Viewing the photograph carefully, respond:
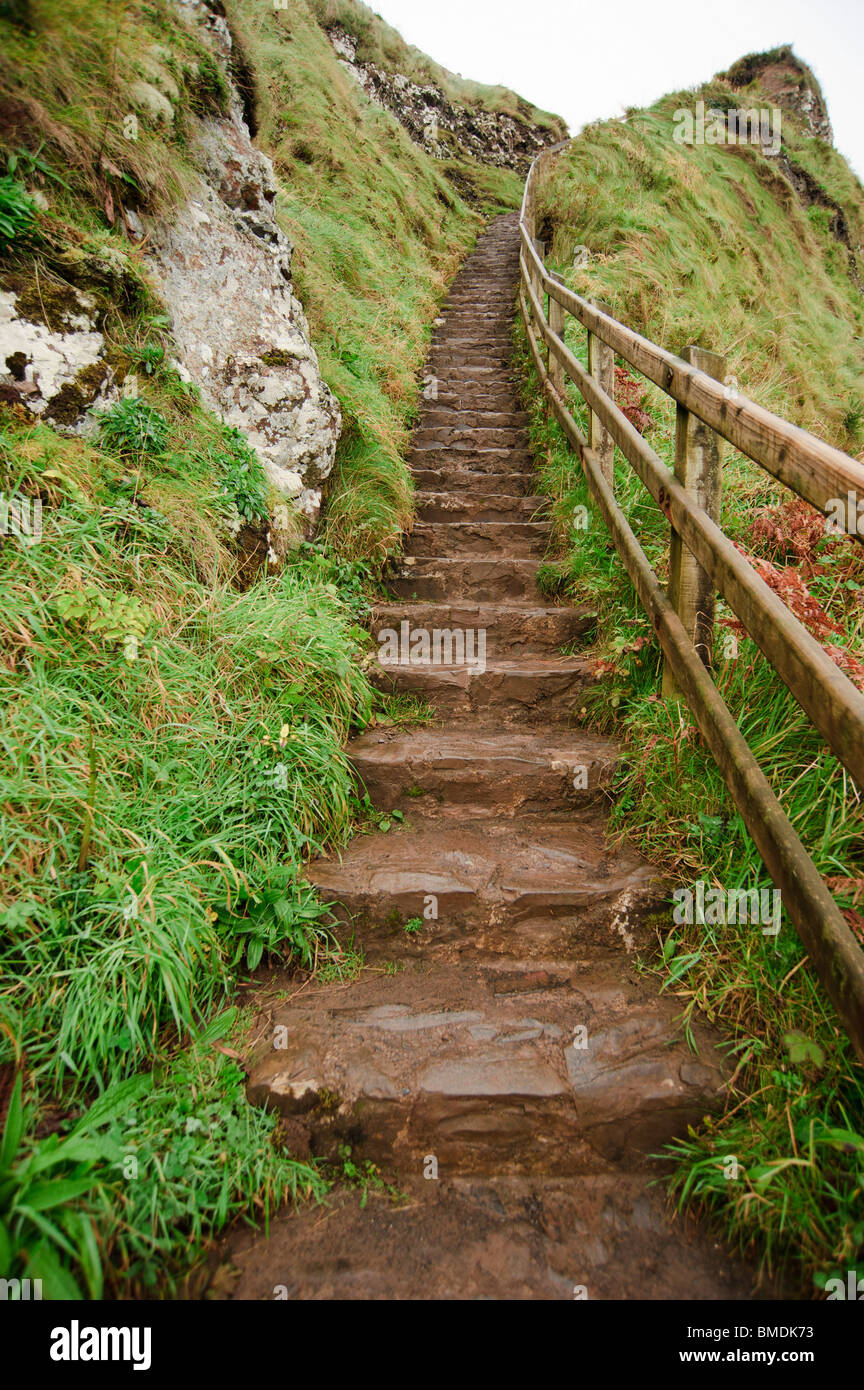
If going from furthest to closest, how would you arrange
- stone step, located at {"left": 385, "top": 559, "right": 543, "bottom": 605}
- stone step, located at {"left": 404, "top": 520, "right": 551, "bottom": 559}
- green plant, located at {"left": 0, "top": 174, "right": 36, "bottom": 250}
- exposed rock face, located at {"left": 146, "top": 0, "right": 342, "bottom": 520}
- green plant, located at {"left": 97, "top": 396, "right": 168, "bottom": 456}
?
stone step, located at {"left": 404, "top": 520, "right": 551, "bottom": 559}
stone step, located at {"left": 385, "top": 559, "right": 543, "bottom": 605}
exposed rock face, located at {"left": 146, "top": 0, "right": 342, "bottom": 520}
green plant, located at {"left": 97, "top": 396, "right": 168, "bottom": 456}
green plant, located at {"left": 0, "top": 174, "right": 36, "bottom": 250}

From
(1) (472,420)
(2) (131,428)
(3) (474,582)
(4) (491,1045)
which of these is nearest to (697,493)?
(3) (474,582)

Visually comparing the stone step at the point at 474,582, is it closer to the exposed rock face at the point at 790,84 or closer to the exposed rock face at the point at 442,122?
the exposed rock face at the point at 442,122

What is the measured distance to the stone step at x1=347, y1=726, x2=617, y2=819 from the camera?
2.83 meters

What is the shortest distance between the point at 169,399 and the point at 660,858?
3007 mm

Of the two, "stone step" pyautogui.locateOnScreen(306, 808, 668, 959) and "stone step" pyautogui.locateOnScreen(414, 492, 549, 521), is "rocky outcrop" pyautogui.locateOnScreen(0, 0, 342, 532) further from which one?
"stone step" pyautogui.locateOnScreen(306, 808, 668, 959)

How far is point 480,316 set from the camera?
8.89 meters

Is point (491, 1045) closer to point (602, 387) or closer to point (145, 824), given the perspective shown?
point (145, 824)

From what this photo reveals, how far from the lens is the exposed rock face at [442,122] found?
13.6m

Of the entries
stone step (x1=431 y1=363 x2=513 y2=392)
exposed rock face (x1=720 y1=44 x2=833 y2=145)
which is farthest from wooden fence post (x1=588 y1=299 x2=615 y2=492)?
exposed rock face (x1=720 y1=44 x2=833 y2=145)

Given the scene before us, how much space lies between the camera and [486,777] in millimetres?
2883

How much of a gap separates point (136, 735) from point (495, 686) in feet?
5.66

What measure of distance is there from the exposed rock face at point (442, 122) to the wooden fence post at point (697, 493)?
1498cm

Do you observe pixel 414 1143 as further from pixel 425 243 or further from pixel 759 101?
pixel 759 101

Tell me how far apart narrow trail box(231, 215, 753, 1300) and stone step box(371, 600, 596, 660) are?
340 millimetres
